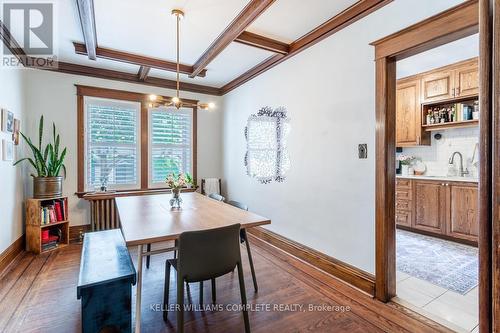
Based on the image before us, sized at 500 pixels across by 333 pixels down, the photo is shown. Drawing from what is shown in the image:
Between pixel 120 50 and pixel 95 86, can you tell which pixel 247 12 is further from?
pixel 95 86

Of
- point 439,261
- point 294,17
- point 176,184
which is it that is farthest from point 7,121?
point 439,261

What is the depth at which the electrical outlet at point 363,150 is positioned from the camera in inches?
88.6

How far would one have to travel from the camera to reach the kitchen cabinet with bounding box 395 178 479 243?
338cm

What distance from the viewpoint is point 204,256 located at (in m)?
1.59

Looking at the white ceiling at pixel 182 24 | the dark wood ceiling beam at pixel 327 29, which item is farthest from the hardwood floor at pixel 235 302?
the white ceiling at pixel 182 24

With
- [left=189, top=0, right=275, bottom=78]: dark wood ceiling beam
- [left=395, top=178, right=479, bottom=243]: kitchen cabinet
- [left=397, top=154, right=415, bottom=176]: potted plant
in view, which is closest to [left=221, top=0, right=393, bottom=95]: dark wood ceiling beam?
[left=189, top=0, right=275, bottom=78]: dark wood ceiling beam

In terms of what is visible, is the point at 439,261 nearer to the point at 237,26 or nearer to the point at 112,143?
the point at 237,26

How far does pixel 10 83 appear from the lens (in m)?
2.92

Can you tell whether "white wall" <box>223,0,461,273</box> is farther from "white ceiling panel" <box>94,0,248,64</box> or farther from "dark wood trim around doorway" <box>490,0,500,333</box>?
"dark wood trim around doorway" <box>490,0,500,333</box>

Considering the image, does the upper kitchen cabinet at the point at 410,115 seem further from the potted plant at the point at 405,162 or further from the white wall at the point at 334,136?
the white wall at the point at 334,136

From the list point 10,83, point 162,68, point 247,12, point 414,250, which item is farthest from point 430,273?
point 10,83

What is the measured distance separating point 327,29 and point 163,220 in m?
2.44

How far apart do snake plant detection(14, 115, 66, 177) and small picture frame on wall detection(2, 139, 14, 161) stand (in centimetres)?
20

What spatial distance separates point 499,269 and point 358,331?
5.37 ft
